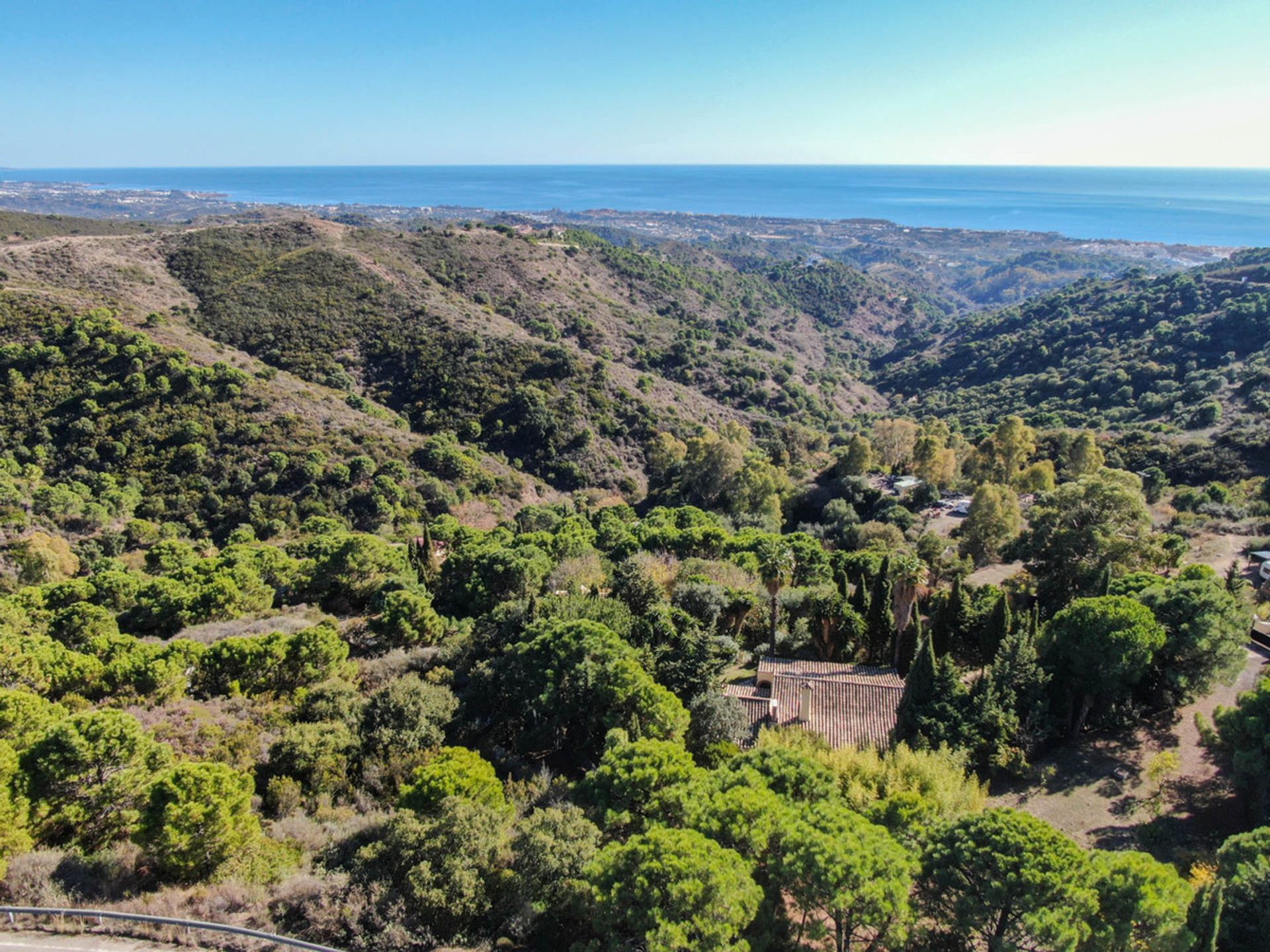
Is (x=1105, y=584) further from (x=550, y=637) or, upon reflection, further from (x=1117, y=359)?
(x=1117, y=359)

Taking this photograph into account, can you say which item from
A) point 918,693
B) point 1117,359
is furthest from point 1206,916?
point 1117,359

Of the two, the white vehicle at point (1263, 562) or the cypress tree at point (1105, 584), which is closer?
the cypress tree at point (1105, 584)

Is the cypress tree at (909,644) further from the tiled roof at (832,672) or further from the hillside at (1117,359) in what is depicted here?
the hillside at (1117,359)

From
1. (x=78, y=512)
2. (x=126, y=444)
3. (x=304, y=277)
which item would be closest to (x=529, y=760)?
(x=78, y=512)

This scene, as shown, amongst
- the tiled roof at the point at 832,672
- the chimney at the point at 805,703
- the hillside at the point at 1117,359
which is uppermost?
the hillside at the point at 1117,359

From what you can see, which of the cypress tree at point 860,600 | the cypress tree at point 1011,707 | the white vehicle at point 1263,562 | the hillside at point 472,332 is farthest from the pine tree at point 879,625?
the hillside at point 472,332

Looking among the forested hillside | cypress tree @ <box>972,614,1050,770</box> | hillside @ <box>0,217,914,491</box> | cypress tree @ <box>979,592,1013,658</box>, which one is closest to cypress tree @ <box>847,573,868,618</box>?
the forested hillside

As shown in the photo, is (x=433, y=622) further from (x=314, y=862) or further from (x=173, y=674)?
(x=314, y=862)

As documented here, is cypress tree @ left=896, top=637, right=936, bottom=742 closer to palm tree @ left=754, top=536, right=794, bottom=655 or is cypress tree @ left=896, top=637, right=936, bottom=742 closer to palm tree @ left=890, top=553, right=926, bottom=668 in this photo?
palm tree @ left=890, top=553, right=926, bottom=668
